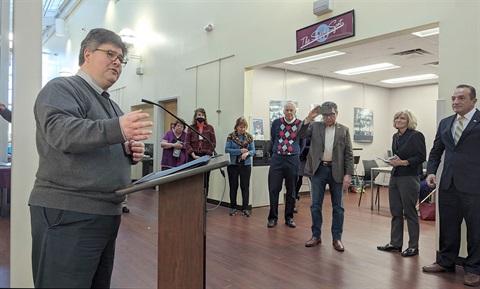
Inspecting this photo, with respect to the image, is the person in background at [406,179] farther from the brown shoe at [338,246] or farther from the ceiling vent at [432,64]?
the ceiling vent at [432,64]

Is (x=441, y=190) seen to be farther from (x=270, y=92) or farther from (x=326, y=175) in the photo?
(x=270, y=92)

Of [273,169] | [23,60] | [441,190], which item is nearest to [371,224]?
[273,169]

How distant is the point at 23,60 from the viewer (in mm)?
1058

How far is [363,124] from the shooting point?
346 inches

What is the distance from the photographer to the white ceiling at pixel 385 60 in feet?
17.7

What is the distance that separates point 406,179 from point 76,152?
10.4 ft

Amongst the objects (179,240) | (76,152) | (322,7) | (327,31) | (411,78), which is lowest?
(179,240)

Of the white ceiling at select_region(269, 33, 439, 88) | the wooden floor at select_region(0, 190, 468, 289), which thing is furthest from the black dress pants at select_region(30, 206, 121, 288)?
the white ceiling at select_region(269, 33, 439, 88)

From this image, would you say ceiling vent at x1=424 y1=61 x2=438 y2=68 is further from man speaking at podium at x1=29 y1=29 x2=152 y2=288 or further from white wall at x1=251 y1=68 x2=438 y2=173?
man speaking at podium at x1=29 y1=29 x2=152 y2=288

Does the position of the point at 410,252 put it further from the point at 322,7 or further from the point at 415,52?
the point at 415,52

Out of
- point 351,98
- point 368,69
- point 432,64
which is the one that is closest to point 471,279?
point 432,64

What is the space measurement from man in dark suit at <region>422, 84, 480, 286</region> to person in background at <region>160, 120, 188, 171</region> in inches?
146

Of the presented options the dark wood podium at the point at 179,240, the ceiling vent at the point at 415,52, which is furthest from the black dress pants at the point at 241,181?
the dark wood podium at the point at 179,240

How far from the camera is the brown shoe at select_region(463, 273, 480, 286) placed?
2.67 metres
